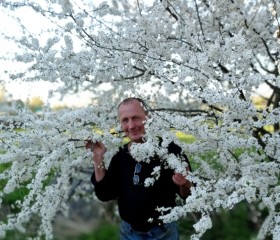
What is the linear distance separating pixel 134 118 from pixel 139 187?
42 centimetres

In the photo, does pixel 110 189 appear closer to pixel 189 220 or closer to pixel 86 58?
pixel 86 58

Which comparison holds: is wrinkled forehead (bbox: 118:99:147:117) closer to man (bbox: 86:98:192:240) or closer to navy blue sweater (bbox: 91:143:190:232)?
man (bbox: 86:98:192:240)

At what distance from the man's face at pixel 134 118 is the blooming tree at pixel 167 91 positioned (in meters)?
0.20

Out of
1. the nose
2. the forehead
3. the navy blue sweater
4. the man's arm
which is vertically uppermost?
the forehead

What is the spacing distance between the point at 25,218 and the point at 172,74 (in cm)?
163

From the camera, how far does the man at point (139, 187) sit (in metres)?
3.01

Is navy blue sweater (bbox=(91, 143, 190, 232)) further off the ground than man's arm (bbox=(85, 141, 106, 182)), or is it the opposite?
man's arm (bbox=(85, 141, 106, 182))

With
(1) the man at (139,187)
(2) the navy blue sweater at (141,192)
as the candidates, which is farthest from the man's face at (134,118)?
(2) the navy blue sweater at (141,192)

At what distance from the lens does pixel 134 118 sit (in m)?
3.03

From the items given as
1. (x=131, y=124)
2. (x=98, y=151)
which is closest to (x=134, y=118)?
(x=131, y=124)

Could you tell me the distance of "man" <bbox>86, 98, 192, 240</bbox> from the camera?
3014 millimetres

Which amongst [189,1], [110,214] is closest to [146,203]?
[189,1]

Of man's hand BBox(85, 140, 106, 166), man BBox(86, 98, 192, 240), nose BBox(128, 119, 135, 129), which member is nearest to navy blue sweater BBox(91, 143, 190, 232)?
man BBox(86, 98, 192, 240)

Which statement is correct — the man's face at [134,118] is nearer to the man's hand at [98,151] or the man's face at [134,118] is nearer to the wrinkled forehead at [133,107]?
the wrinkled forehead at [133,107]
